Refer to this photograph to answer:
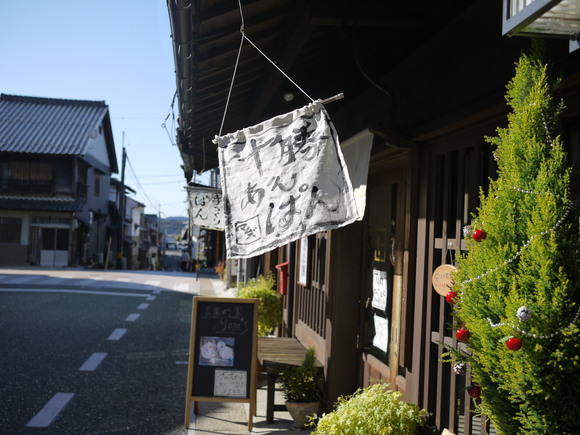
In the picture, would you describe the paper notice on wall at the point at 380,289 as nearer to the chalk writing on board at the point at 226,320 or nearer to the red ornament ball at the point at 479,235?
the chalk writing on board at the point at 226,320

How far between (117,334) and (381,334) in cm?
824

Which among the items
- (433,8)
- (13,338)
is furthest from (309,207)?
(13,338)

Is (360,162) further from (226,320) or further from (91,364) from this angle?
(91,364)

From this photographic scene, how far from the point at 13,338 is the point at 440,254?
378 inches

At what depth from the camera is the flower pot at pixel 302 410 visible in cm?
614

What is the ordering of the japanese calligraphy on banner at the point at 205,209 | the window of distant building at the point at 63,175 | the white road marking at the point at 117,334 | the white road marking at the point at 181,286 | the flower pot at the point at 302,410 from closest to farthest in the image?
the flower pot at the point at 302,410 → the white road marking at the point at 117,334 → the japanese calligraphy on banner at the point at 205,209 → the white road marking at the point at 181,286 → the window of distant building at the point at 63,175

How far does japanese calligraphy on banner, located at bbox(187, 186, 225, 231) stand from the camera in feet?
41.3

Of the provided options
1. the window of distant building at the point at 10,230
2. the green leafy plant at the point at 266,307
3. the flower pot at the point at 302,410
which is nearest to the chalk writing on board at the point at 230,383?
the flower pot at the point at 302,410

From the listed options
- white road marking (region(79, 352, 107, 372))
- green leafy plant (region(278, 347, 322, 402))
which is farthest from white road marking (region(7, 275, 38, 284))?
green leafy plant (region(278, 347, 322, 402))

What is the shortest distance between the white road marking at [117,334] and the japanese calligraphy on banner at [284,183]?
8943 millimetres

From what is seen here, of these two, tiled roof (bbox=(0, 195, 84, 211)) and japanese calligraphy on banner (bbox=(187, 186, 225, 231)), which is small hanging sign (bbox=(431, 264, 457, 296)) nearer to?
japanese calligraphy on banner (bbox=(187, 186, 225, 231))

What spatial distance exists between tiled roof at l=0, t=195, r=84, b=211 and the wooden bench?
33.0m

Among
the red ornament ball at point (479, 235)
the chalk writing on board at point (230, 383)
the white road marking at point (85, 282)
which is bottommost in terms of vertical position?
the white road marking at point (85, 282)

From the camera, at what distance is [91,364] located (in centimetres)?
959
